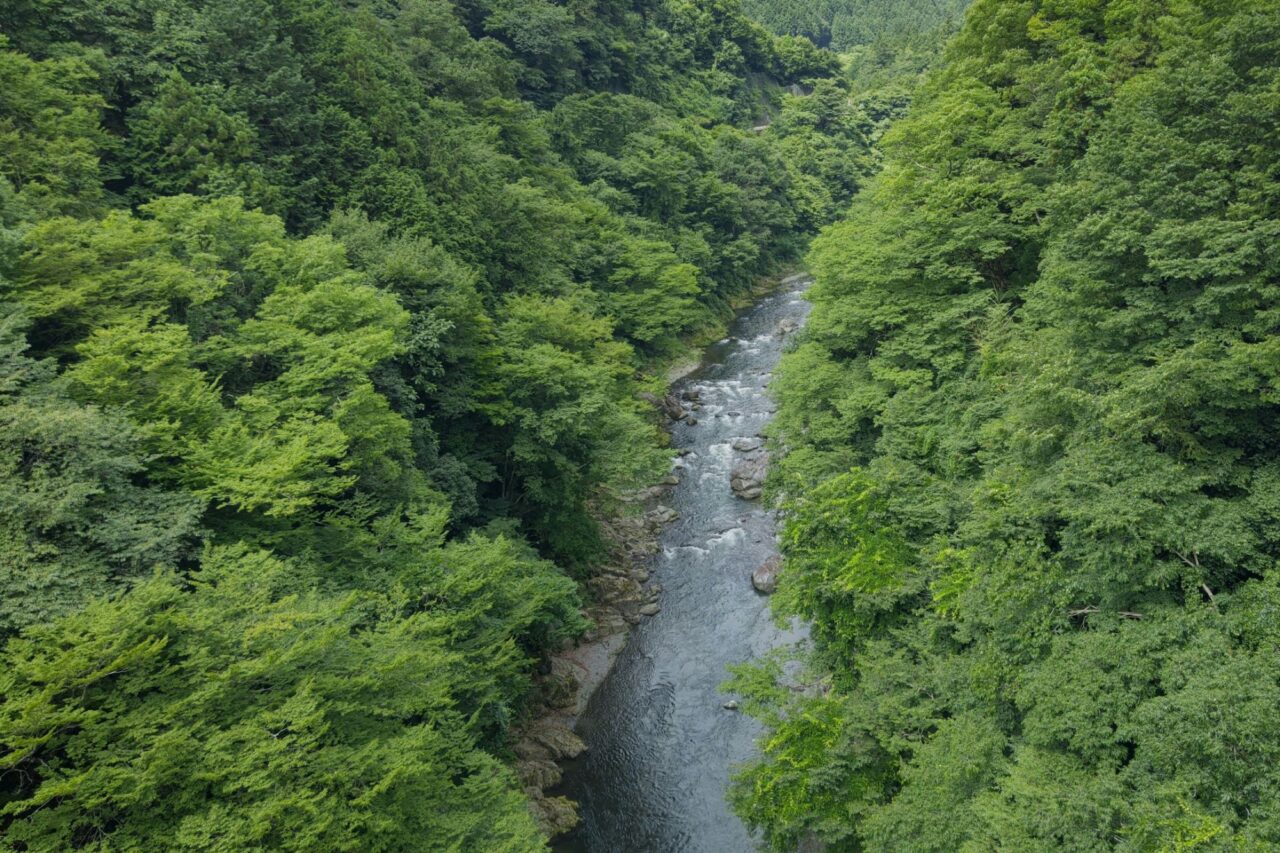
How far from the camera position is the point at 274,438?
1673cm

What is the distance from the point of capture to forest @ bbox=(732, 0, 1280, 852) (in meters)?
9.90

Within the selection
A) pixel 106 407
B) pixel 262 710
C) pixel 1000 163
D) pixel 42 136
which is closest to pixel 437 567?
pixel 262 710

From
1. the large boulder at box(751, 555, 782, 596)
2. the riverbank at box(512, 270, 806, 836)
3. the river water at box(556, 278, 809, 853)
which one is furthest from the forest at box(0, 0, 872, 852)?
the large boulder at box(751, 555, 782, 596)

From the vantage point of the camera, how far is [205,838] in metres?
10.0

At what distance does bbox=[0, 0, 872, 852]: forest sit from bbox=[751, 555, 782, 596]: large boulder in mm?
5964

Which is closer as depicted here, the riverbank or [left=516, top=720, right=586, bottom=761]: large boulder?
the riverbank

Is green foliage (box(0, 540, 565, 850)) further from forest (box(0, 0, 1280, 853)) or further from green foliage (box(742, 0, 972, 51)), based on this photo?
green foliage (box(742, 0, 972, 51))

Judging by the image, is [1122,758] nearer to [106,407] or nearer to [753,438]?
[106,407]

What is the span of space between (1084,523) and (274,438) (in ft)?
56.2

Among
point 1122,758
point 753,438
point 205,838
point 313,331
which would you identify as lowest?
point 753,438

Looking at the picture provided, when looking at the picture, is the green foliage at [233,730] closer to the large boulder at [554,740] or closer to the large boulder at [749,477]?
the large boulder at [554,740]

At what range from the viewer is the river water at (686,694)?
753 inches

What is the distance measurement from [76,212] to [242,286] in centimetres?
451

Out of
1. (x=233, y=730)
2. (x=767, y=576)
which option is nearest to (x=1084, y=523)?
(x=233, y=730)
